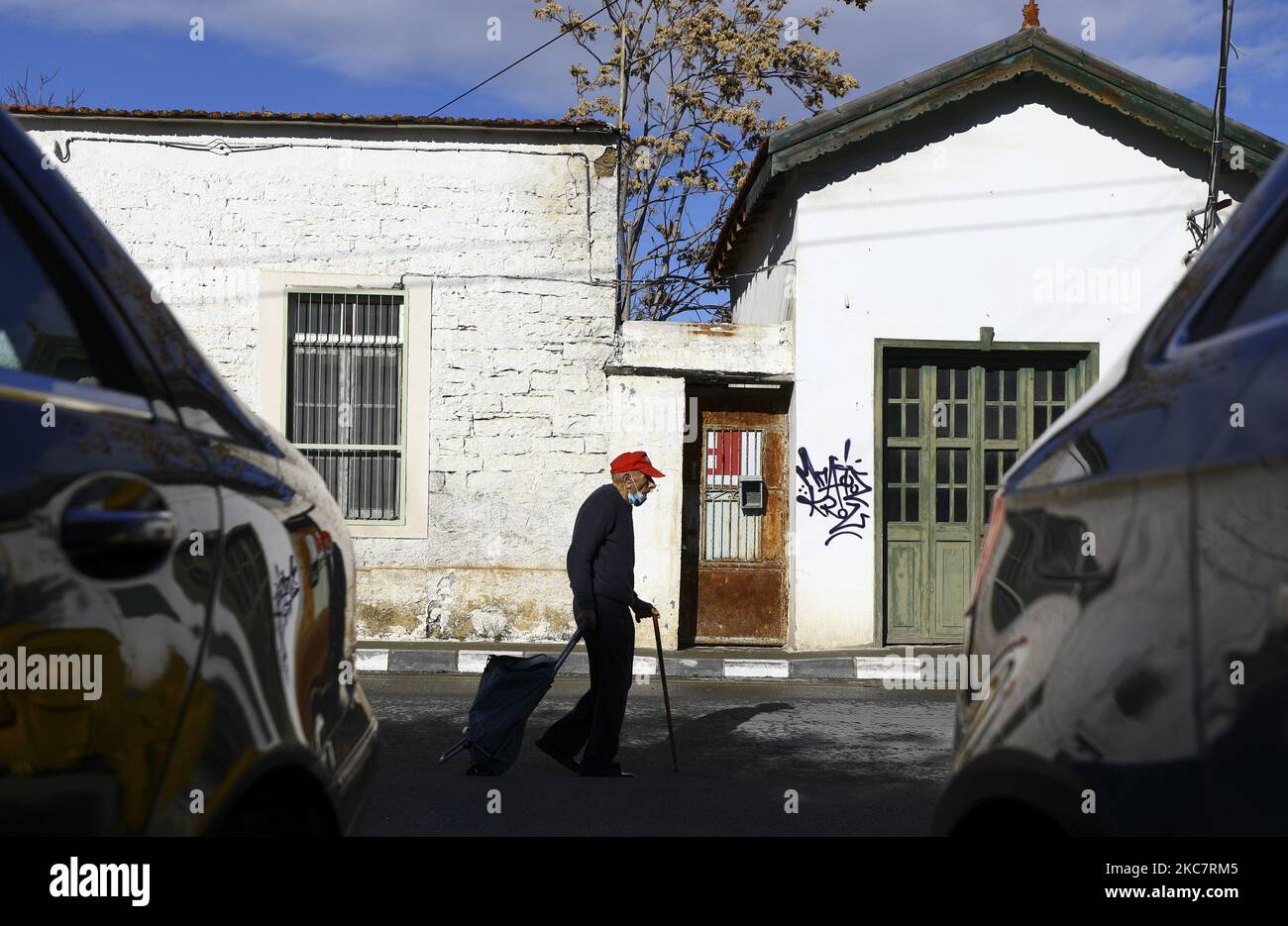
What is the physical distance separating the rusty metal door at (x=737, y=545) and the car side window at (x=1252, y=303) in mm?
11452

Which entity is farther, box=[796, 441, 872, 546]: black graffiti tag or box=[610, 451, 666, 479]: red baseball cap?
box=[796, 441, 872, 546]: black graffiti tag

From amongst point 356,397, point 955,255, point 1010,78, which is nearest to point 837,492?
point 955,255

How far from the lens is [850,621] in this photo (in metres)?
13.0

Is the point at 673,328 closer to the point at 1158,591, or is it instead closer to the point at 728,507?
the point at 728,507

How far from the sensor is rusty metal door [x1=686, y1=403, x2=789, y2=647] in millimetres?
13289

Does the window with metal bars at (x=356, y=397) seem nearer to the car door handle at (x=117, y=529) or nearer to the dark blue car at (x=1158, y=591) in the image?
the dark blue car at (x=1158, y=591)

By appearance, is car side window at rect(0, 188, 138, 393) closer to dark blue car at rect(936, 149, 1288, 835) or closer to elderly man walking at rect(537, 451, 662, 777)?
dark blue car at rect(936, 149, 1288, 835)

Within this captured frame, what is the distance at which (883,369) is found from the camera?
43.2 feet

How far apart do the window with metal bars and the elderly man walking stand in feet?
20.7

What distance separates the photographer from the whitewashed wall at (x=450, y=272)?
13109 mm

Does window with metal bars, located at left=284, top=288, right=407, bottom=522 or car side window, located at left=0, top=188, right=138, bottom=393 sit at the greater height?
window with metal bars, located at left=284, top=288, right=407, bottom=522

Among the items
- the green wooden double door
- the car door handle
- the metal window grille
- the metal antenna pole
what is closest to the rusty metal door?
the metal window grille

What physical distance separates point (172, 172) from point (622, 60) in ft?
43.5
